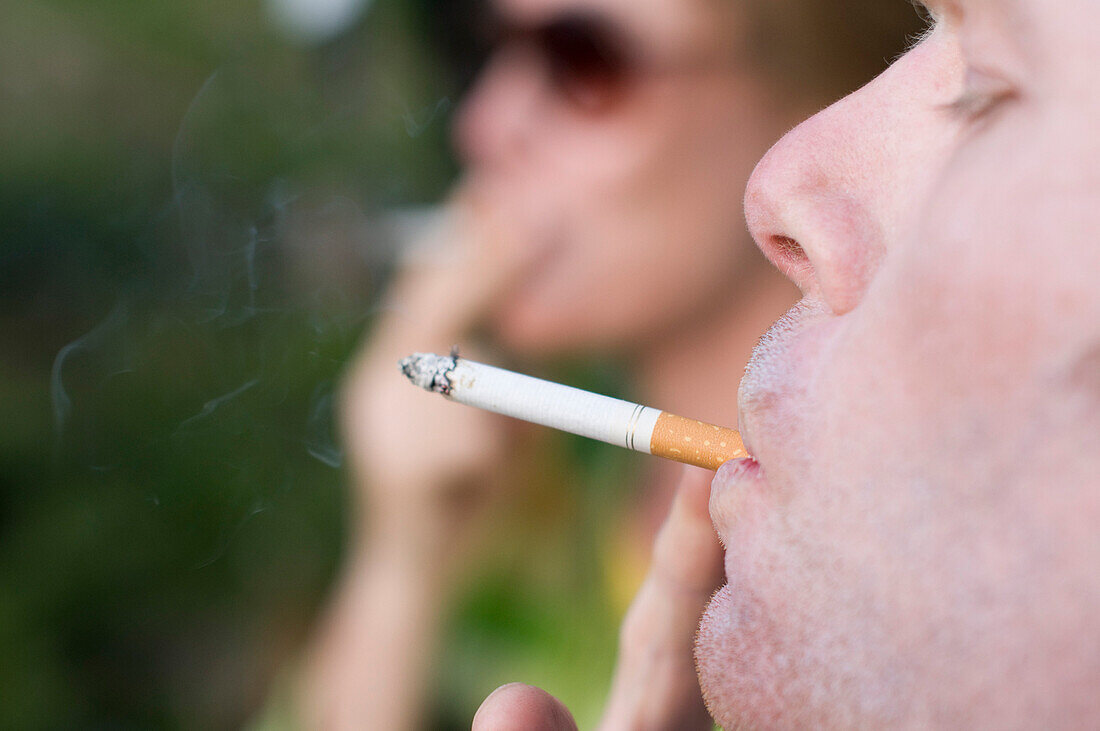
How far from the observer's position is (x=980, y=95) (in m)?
0.36

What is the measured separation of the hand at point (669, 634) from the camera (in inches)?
22.1

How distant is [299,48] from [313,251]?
467 mm

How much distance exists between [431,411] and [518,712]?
0.83 meters

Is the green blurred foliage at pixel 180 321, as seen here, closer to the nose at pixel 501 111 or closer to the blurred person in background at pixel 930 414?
the nose at pixel 501 111

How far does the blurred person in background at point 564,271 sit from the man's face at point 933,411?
560mm

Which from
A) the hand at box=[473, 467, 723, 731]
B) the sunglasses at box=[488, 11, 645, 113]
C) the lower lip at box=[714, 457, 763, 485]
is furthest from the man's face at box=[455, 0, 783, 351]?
the lower lip at box=[714, 457, 763, 485]

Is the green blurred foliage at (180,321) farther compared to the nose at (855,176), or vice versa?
the green blurred foliage at (180,321)

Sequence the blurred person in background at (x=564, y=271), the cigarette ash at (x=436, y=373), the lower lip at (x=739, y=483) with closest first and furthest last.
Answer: the lower lip at (x=739, y=483) < the cigarette ash at (x=436, y=373) < the blurred person in background at (x=564, y=271)

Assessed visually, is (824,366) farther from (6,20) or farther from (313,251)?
(6,20)

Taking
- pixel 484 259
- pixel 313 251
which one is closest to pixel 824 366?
pixel 484 259

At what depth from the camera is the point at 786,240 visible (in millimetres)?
466

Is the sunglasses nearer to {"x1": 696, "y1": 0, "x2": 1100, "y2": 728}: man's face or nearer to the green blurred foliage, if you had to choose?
the green blurred foliage

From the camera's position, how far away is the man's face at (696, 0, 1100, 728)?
1.01 feet

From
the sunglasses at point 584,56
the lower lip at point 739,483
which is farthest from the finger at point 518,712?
the sunglasses at point 584,56
